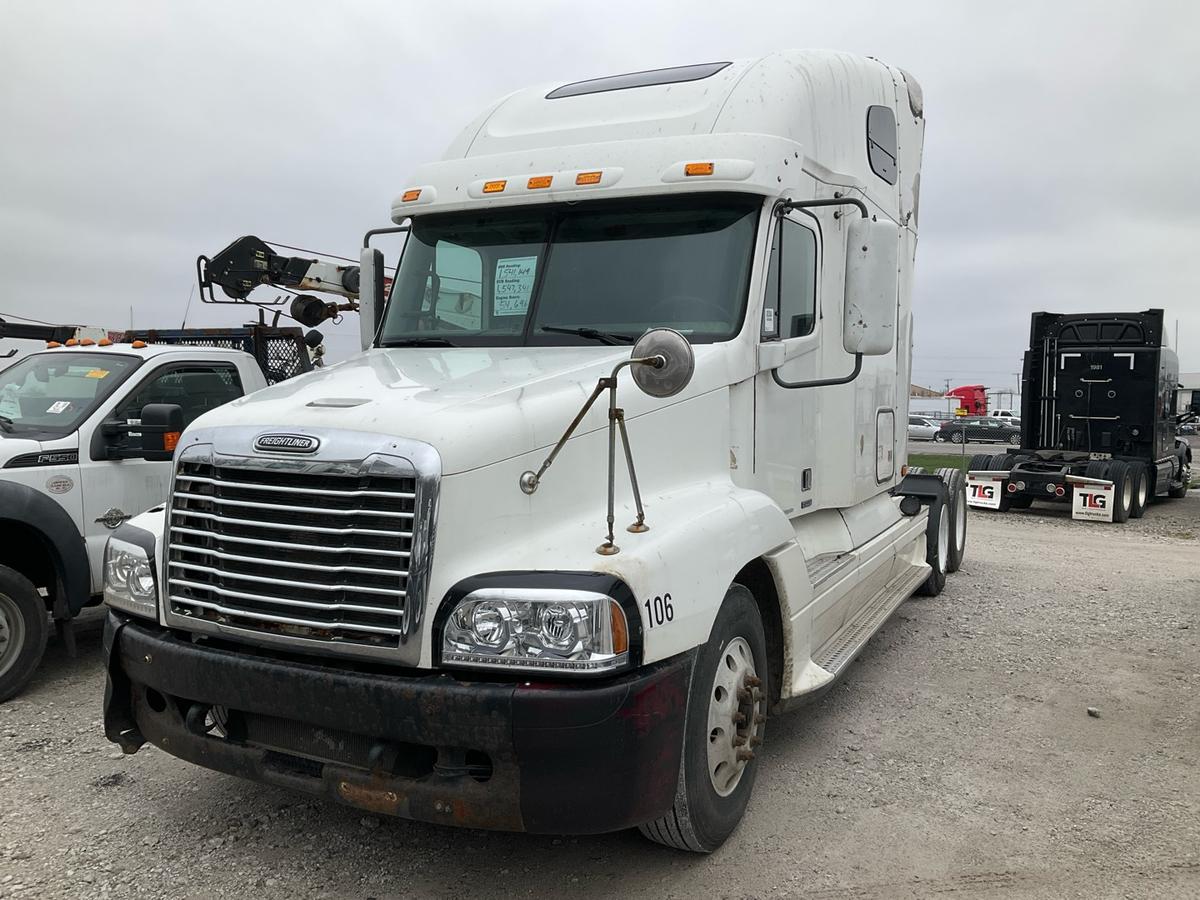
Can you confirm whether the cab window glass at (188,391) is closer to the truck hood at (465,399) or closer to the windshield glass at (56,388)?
the windshield glass at (56,388)

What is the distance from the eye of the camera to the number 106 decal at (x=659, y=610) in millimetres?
3072

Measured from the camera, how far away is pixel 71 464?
578cm

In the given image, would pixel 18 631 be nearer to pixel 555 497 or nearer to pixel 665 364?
pixel 555 497

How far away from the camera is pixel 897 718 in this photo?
17.7ft

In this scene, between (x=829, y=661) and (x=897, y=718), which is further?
(x=897, y=718)

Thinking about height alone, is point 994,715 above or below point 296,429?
below

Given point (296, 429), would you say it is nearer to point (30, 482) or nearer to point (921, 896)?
point (921, 896)

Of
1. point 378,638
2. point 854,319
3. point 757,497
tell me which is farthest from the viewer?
point 854,319

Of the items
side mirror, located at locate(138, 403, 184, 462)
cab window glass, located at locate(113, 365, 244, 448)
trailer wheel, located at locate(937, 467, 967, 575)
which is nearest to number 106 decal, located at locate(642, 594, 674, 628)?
side mirror, located at locate(138, 403, 184, 462)

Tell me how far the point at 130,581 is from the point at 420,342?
1716mm

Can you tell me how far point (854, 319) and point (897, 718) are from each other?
7.87 feet

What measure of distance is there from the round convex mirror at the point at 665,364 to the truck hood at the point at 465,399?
46 centimetres

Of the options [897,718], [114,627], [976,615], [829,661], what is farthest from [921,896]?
[976,615]

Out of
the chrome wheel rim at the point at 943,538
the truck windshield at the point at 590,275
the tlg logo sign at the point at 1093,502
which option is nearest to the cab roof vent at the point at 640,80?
the truck windshield at the point at 590,275
